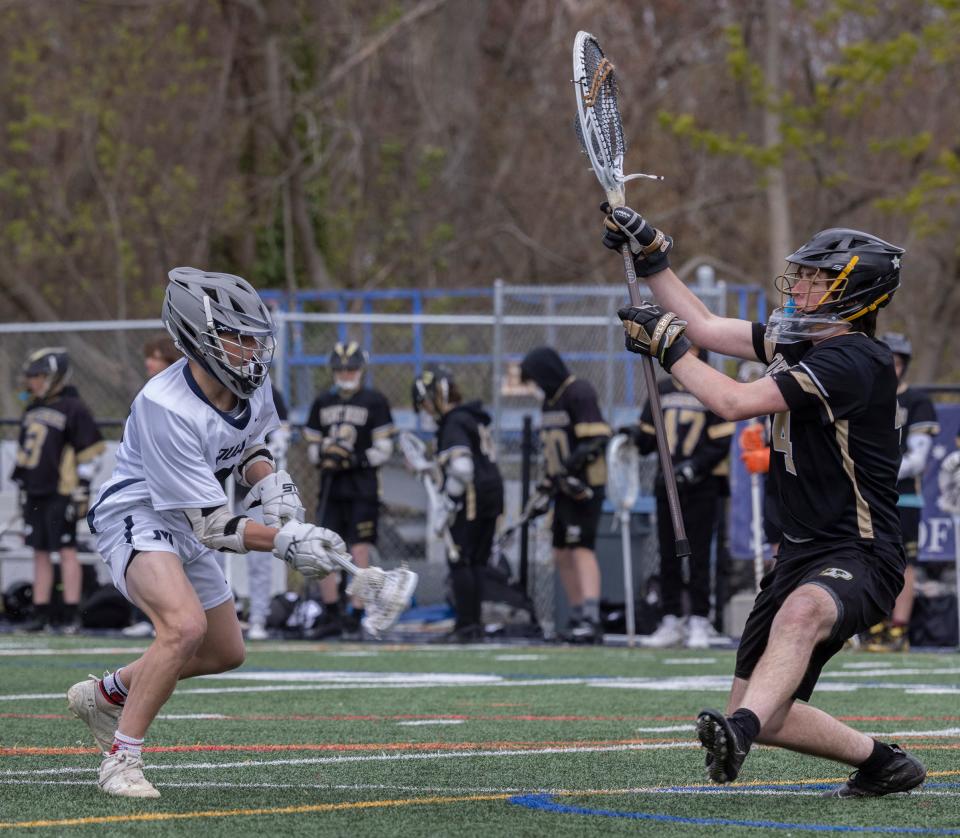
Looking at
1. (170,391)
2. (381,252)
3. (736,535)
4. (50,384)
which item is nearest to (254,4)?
(381,252)

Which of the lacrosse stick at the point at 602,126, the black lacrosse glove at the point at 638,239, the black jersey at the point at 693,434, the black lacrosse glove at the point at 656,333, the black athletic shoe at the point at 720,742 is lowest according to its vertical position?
the black athletic shoe at the point at 720,742

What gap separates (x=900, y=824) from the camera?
523 cm

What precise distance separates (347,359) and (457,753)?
7494 millimetres

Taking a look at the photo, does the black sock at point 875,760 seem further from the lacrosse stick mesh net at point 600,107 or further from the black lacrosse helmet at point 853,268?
the lacrosse stick mesh net at point 600,107

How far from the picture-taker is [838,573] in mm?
5543

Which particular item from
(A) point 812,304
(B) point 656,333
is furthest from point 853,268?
(B) point 656,333

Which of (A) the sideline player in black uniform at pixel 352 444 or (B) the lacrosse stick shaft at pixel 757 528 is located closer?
(B) the lacrosse stick shaft at pixel 757 528

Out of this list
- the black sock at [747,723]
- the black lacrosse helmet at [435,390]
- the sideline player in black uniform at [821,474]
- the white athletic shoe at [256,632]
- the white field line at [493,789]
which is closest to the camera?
the black sock at [747,723]

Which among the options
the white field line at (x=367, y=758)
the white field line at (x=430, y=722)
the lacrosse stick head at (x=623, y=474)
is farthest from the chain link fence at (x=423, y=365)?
the white field line at (x=367, y=758)

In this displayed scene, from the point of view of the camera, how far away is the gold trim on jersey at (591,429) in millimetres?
13672

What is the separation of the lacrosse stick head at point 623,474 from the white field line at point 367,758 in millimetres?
6414

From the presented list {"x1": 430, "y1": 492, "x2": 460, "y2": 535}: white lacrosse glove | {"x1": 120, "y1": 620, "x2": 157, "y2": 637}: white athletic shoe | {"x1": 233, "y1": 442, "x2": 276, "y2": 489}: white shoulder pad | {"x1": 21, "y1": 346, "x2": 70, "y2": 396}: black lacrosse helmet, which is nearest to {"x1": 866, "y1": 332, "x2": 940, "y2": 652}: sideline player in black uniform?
{"x1": 430, "y1": 492, "x2": 460, "y2": 535}: white lacrosse glove

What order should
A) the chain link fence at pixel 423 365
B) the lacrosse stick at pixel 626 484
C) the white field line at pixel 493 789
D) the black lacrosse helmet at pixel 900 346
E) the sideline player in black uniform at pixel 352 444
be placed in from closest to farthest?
the white field line at pixel 493 789 → the black lacrosse helmet at pixel 900 346 → the lacrosse stick at pixel 626 484 → the sideline player in black uniform at pixel 352 444 → the chain link fence at pixel 423 365

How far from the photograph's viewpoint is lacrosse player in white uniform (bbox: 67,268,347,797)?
581cm
